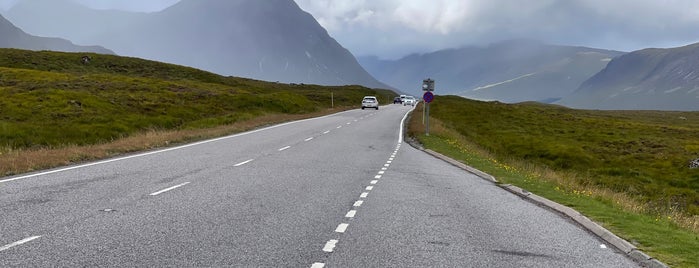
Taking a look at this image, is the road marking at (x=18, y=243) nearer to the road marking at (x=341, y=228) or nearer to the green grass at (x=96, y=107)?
the road marking at (x=341, y=228)

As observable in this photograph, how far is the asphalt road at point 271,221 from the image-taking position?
6.18 meters

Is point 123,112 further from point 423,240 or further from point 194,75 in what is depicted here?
point 194,75

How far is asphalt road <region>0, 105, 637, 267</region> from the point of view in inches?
243

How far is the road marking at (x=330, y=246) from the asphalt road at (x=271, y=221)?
0.5 inches

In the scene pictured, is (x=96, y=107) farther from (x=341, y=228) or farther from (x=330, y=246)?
(x=330, y=246)

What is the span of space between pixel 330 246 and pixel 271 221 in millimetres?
1668

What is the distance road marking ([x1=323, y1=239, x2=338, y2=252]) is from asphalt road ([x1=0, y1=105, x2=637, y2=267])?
1cm

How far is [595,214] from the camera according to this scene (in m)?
9.95

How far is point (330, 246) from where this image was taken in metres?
6.71

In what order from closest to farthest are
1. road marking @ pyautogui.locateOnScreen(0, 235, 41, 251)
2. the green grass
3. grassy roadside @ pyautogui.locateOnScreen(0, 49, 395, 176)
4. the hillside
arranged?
road marking @ pyautogui.locateOnScreen(0, 235, 41, 251) < grassy roadside @ pyautogui.locateOnScreen(0, 49, 395, 176) < the hillside < the green grass

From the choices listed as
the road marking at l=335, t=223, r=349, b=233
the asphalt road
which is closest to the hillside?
the asphalt road

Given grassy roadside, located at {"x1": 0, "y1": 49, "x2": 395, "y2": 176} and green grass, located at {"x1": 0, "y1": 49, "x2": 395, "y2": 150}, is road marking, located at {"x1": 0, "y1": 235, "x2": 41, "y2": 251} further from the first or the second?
green grass, located at {"x1": 0, "y1": 49, "x2": 395, "y2": 150}

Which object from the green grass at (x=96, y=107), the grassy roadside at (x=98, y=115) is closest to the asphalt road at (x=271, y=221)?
the grassy roadside at (x=98, y=115)

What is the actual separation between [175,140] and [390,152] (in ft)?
31.5
